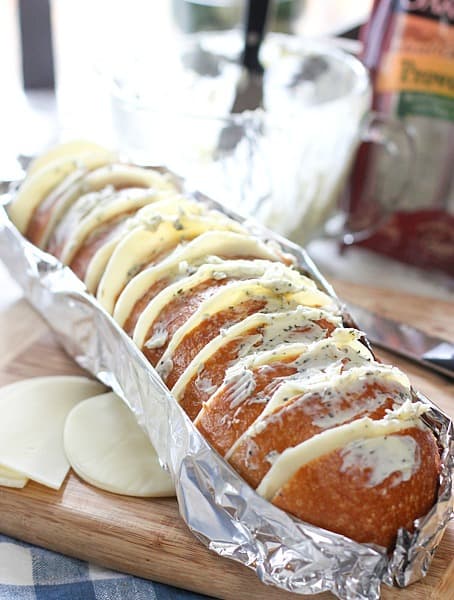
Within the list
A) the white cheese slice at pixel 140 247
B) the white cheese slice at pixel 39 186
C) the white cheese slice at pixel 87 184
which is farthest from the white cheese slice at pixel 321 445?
the white cheese slice at pixel 39 186

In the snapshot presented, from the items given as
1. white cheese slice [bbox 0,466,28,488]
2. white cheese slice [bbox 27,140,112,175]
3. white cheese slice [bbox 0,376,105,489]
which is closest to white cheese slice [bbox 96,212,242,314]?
white cheese slice [bbox 0,376,105,489]

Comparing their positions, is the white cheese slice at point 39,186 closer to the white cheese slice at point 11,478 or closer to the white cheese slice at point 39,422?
the white cheese slice at point 39,422

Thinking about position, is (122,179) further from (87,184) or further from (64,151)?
(64,151)

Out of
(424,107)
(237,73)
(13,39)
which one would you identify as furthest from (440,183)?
(13,39)

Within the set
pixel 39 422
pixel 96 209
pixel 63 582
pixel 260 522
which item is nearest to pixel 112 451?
pixel 39 422

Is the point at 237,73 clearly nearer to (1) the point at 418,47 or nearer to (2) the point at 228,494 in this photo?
(1) the point at 418,47
